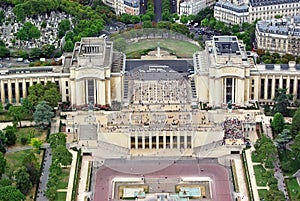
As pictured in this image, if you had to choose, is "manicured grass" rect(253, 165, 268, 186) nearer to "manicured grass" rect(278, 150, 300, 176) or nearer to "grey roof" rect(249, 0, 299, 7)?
"manicured grass" rect(278, 150, 300, 176)

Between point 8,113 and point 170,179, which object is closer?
point 170,179

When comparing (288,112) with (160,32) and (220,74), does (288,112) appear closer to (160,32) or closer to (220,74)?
(220,74)

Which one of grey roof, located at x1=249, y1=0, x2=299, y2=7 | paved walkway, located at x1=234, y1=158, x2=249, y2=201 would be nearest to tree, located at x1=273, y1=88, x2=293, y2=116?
paved walkway, located at x1=234, y1=158, x2=249, y2=201

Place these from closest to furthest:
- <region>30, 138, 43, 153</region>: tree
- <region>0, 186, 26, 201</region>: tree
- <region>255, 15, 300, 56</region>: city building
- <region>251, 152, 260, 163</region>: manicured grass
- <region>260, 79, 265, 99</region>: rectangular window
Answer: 1. <region>0, 186, 26, 201</region>: tree
2. <region>251, 152, 260, 163</region>: manicured grass
3. <region>30, 138, 43, 153</region>: tree
4. <region>260, 79, 265, 99</region>: rectangular window
5. <region>255, 15, 300, 56</region>: city building

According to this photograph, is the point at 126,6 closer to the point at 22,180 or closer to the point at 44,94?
the point at 44,94

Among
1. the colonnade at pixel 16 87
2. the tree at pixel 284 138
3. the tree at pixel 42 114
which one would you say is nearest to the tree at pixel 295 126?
the tree at pixel 284 138

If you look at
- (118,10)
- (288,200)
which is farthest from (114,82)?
(118,10)
